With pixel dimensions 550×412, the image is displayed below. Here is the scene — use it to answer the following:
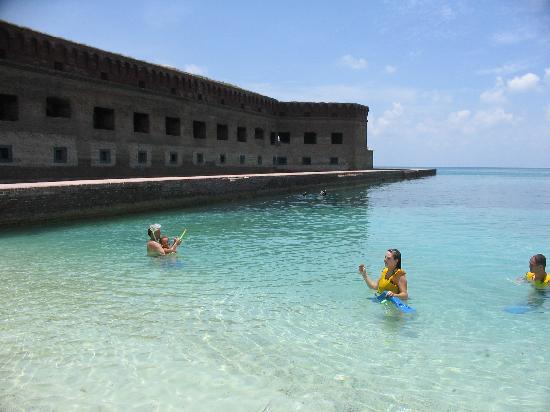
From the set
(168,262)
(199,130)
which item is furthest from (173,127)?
(168,262)

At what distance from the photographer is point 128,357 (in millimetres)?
4766

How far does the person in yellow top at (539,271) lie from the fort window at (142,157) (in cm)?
2190

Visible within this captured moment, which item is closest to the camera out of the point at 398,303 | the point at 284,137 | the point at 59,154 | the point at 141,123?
the point at 398,303

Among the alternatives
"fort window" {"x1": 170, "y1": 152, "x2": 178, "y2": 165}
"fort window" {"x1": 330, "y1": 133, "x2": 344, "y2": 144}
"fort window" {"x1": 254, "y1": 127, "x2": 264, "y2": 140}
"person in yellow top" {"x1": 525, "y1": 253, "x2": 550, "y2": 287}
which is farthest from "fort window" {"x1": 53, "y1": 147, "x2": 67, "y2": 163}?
"fort window" {"x1": 330, "y1": 133, "x2": 344, "y2": 144}

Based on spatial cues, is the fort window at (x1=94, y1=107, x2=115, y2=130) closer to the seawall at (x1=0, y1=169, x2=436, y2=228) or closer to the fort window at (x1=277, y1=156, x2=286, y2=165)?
the seawall at (x1=0, y1=169, x2=436, y2=228)

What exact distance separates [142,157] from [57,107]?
5.18 metres

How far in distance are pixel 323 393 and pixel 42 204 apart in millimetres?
11468

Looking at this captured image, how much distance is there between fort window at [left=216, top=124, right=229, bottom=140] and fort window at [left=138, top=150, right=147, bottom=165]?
28.9 ft

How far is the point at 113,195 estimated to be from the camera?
16016 millimetres

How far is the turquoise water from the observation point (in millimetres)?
4102

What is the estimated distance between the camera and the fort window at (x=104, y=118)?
24438mm

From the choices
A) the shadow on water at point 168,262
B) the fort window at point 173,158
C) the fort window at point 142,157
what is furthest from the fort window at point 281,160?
the shadow on water at point 168,262

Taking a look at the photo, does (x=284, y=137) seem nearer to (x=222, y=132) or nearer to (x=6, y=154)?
(x=222, y=132)

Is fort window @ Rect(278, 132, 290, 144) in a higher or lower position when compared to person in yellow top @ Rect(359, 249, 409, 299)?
higher
